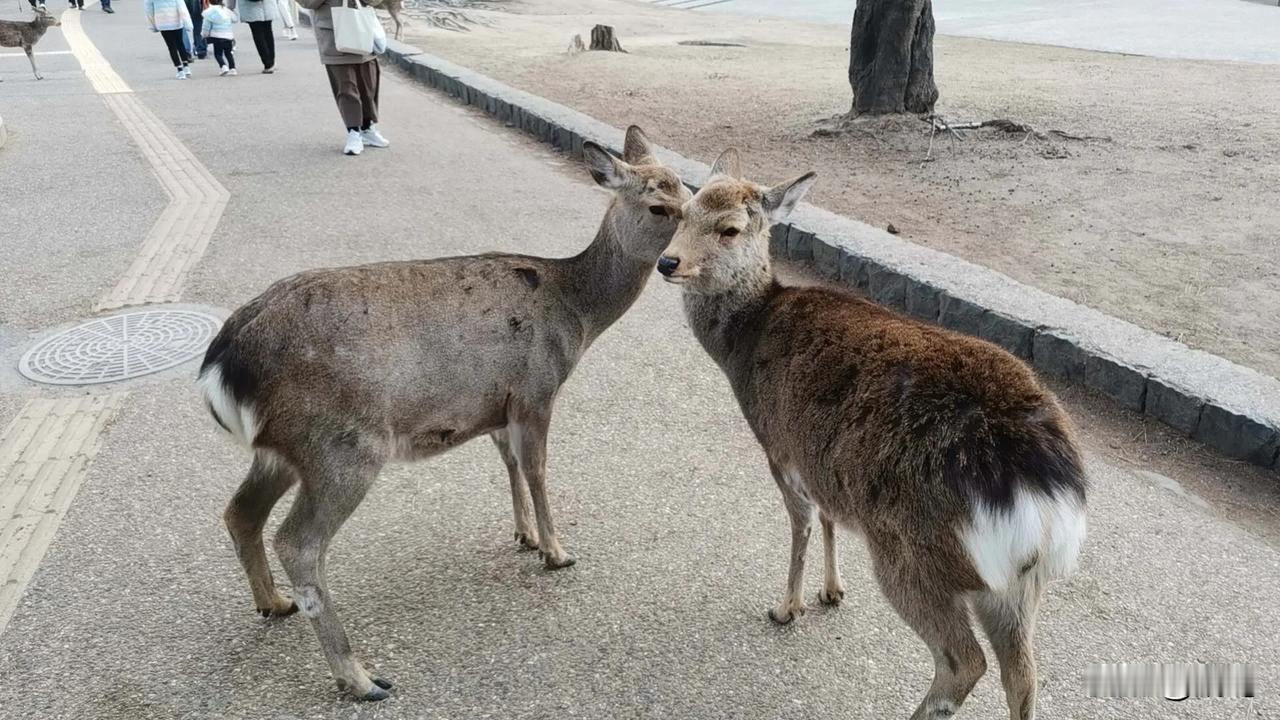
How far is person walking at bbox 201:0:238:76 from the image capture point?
50.4ft

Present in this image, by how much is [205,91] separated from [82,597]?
42.2ft

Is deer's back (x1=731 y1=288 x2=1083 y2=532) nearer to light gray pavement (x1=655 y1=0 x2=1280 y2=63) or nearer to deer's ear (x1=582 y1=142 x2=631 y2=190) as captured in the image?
deer's ear (x1=582 y1=142 x2=631 y2=190)

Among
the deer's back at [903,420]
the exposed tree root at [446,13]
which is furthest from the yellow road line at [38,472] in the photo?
the exposed tree root at [446,13]

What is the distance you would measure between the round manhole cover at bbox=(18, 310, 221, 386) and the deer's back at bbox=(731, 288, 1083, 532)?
365cm

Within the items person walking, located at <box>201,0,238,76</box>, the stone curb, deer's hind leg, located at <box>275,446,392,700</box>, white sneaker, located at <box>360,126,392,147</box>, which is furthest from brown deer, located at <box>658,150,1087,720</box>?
person walking, located at <box>201,0,238,76</box>

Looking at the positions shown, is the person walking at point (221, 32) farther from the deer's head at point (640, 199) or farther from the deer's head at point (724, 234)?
the deer's head at point (724, 234)

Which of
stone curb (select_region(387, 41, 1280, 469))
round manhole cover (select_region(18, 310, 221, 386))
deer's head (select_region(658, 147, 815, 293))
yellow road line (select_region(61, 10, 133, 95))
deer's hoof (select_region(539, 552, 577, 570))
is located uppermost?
yellow road line (select_region(61, 10, 133, 95))

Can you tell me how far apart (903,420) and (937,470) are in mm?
179

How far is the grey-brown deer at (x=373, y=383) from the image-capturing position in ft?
9.09

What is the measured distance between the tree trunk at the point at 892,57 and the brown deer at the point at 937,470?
7518 mm

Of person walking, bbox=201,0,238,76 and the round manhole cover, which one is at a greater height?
person walking, bbox=201,0,238,76

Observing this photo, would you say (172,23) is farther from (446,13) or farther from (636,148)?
(636,148)

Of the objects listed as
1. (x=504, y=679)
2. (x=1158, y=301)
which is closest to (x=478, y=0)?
(x=1158, y=301)

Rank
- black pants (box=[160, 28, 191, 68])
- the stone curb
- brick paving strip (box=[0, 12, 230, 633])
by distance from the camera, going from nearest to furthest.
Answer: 1. brick paving strip (box=[0, 12, 230, 633])
2. the stone curb
3. black pants (box=[160, 28, 191, 68])
